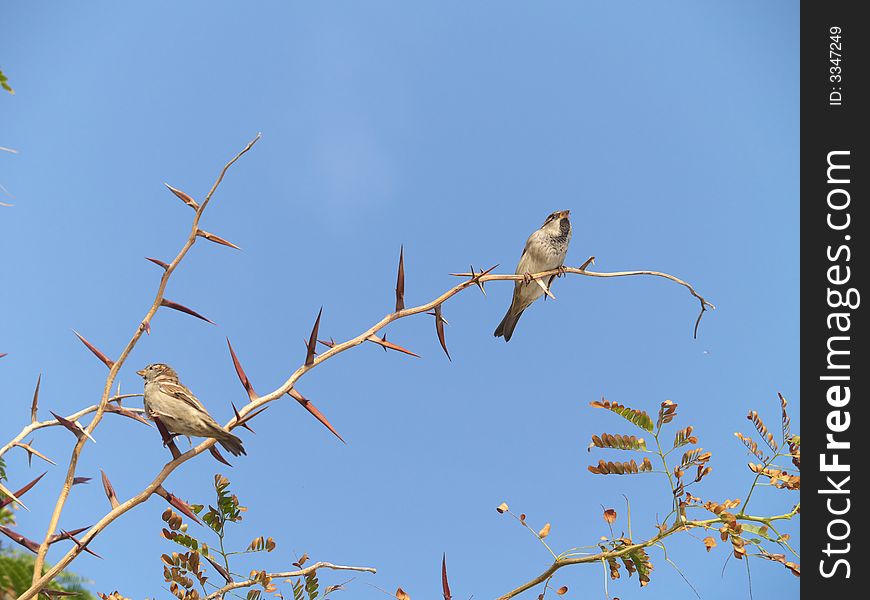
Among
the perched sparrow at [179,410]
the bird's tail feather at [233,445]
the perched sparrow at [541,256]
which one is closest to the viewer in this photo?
the bird's tail feather at [233,445]

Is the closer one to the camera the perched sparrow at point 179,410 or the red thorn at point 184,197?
the red thorn at point 184,197

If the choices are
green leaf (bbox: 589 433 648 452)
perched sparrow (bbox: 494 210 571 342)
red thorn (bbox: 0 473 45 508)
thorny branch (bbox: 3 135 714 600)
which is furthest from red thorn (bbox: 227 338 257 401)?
perched sparrow (bbox: 494 210 571 342)

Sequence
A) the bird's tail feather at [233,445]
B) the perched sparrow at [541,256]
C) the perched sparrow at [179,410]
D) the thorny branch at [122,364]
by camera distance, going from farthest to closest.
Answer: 1. the perched sparrow at [541,256]
2. the perched sparrow at [179,410]
3. the bird's tail feather at [233,445]
4. the thorny branch at [122,364]

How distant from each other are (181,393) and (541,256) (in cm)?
632

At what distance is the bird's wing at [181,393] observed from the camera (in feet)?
14.0

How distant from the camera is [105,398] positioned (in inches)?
110

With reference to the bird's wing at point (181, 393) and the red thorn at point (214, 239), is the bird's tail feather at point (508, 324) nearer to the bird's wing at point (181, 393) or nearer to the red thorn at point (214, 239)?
the bird's wing at point (181, 393)

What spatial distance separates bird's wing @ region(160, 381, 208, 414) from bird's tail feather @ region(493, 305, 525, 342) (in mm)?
5890

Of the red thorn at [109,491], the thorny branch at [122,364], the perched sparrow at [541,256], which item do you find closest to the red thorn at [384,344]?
the thorny branch at [122,364]

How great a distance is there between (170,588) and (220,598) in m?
0.41

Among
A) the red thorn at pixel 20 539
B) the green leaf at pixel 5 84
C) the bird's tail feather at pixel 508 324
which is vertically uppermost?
the bird's tail feather at pixel 508 324

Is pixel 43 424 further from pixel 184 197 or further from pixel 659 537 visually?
pixel 659 537

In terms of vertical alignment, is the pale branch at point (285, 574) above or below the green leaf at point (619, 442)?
below

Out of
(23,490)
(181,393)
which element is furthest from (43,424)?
(181,393)
